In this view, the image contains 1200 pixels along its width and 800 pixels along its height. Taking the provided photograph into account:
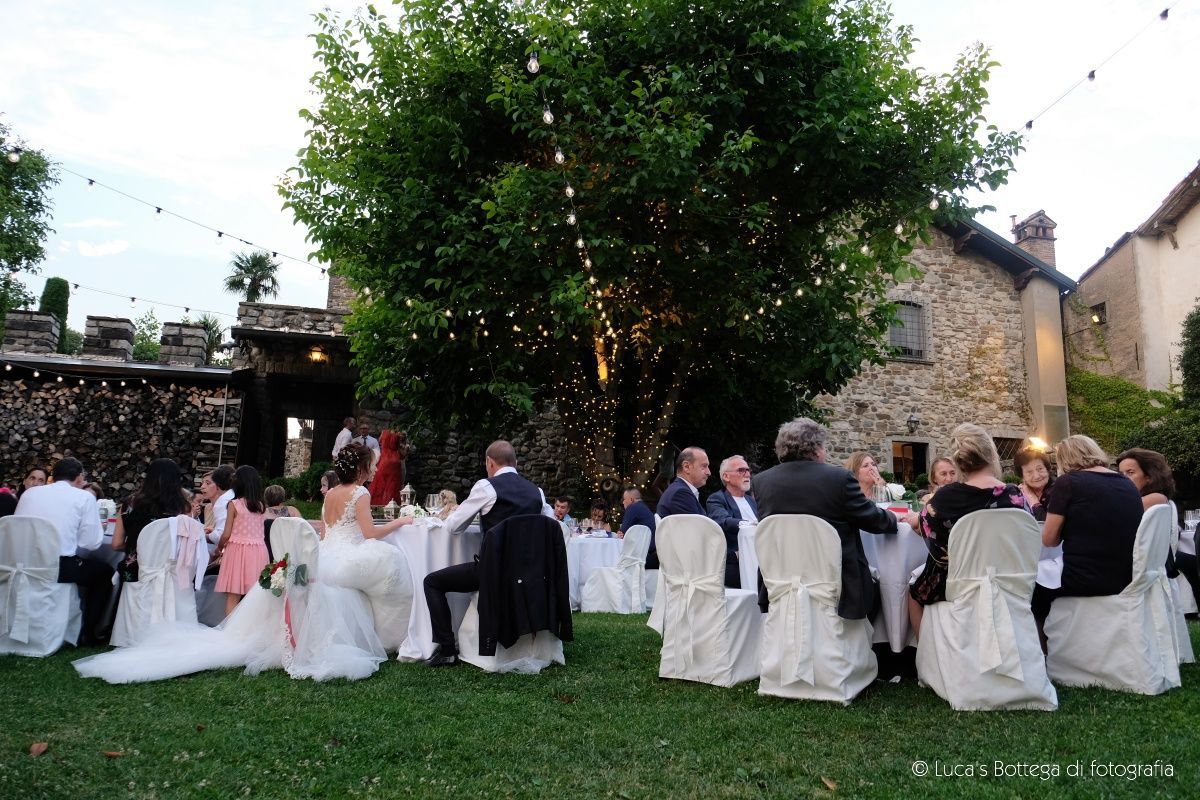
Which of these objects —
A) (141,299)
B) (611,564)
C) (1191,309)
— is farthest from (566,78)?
(1191,309)

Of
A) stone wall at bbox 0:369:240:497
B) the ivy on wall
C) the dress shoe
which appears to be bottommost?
the dress shoe

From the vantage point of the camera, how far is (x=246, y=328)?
14312 millimetres

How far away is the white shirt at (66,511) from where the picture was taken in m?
5.44

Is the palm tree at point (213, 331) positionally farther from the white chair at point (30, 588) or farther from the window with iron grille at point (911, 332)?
the white chair at point (30, 588)

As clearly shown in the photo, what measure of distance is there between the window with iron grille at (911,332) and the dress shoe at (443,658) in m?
14.1

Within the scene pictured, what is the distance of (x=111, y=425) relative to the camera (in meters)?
14.6

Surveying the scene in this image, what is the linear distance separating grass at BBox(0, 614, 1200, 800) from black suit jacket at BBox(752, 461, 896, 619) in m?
0.50

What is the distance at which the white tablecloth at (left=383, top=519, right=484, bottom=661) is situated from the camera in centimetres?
507

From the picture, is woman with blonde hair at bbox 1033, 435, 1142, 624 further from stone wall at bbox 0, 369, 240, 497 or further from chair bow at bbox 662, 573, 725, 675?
stone wall at bbox 0, 369, 240, 497

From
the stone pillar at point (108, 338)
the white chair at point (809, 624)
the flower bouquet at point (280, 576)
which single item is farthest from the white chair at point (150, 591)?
the stone pillar at point (108, 338)

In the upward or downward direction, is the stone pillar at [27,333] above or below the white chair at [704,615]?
above

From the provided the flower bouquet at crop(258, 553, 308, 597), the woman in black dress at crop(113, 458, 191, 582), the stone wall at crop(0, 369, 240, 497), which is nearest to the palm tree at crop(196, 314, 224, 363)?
the stone wall at crop(0, 369, 240, 497)

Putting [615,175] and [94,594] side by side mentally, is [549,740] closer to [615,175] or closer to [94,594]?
[94,594]

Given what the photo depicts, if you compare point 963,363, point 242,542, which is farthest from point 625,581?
point 963,363
